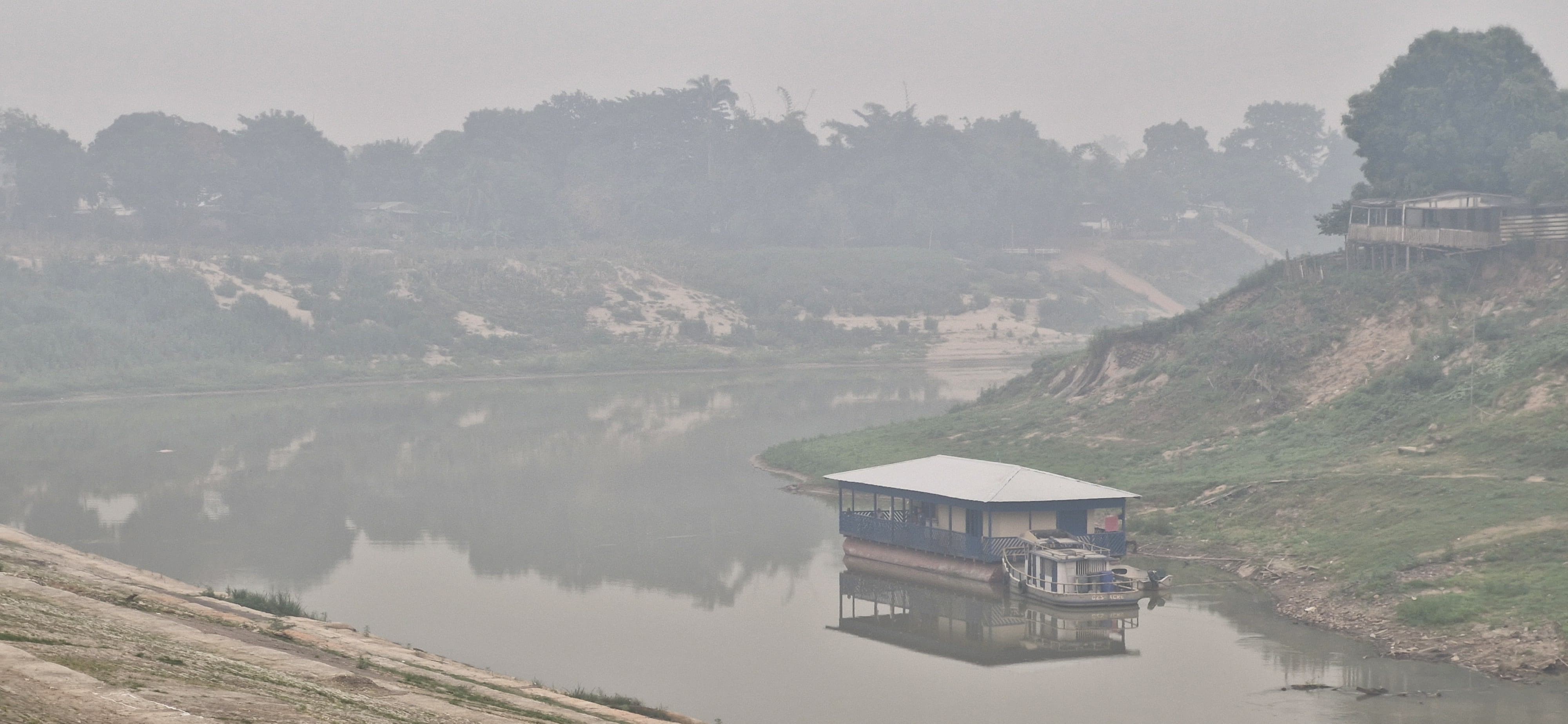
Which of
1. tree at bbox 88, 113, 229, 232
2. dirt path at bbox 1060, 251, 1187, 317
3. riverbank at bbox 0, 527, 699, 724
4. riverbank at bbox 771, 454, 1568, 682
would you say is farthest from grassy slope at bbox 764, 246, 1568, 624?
tree at bbox 88, 113, 229, 232

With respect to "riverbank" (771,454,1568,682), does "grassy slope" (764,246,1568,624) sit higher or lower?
higher

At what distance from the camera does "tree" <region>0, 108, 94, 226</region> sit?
507 ft

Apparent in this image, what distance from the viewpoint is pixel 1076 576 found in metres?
44.2

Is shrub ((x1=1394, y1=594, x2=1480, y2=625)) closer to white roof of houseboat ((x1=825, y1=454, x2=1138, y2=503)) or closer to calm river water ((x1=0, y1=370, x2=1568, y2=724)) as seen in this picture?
calm river water ((x1=0, y1=370, x2=1568, y2=724))

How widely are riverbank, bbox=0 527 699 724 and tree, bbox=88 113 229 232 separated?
12354 cm

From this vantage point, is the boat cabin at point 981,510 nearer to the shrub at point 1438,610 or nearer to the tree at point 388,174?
the shrub at point 1438,610

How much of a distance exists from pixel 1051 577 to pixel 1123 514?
494 centimetres

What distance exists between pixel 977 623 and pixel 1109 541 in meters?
5.76

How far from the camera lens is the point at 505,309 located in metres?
137

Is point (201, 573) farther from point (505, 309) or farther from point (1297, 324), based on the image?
point (505, 309)

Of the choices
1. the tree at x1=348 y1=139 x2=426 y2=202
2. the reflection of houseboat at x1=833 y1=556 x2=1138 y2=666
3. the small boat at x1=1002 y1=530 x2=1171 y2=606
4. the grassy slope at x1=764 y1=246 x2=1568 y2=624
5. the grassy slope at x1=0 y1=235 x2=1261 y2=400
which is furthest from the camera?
the tree at x1=348 y1=139 x2=426 y2=202

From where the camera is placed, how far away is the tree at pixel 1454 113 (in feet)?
238

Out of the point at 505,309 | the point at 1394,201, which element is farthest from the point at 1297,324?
the point at 505,309

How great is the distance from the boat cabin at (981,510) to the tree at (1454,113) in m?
30.4
